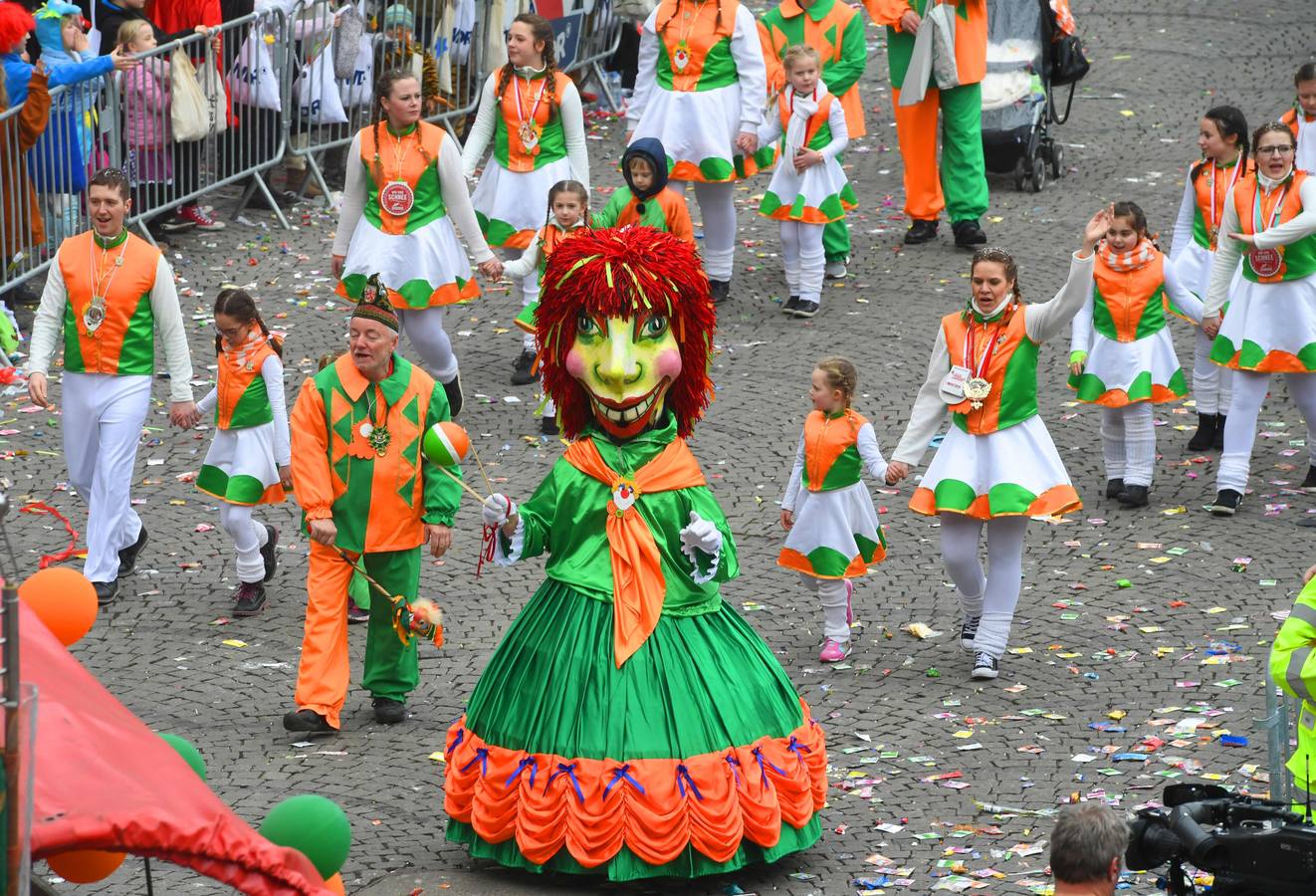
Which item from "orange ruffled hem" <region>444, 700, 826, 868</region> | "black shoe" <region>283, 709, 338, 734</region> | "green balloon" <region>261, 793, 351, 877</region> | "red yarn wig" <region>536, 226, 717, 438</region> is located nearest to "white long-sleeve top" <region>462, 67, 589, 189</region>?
"black shoe" <region>283, 709, 338, 734</region>

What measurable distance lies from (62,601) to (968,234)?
10643 millimetres

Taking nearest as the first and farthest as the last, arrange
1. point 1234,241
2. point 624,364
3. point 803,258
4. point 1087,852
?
point 1087,852
point 624,364
point 1234,241
point 803,258

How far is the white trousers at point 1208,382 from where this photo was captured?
37.3 feet

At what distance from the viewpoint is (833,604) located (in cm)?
884

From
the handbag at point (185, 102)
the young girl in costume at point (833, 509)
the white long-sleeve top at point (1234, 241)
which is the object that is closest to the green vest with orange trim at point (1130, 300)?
the white long-sleeve top at point (1234, 241)

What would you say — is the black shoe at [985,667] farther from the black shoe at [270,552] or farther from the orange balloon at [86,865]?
the orange balloon at [86,865]

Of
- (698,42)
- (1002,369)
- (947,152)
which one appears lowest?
(1002,369)

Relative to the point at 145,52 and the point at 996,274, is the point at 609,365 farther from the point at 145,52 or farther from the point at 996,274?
the point at 145,52

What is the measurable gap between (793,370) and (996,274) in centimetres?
409

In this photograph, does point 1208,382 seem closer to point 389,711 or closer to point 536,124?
point 536,124

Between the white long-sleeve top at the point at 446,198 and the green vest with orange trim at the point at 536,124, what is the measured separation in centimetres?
87

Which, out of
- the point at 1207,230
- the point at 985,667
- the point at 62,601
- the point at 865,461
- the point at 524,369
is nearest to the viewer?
the point at 62,601

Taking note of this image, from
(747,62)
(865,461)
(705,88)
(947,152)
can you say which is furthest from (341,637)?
(947,152)

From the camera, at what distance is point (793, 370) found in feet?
40.8
